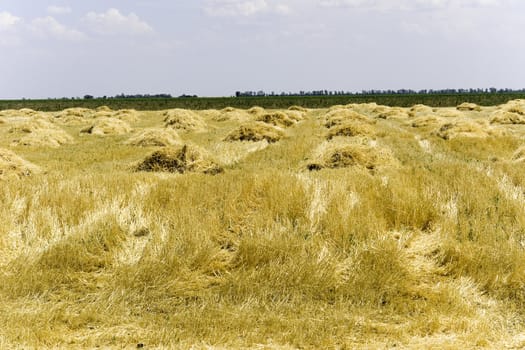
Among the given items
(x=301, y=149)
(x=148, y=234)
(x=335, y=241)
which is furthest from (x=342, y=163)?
(x=148, y=234)

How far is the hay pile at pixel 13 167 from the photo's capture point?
10.1m

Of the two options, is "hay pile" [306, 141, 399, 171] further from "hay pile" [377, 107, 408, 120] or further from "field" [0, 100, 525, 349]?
"hay pile" [377, 107, 408, 120]

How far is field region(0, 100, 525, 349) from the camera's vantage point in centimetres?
480

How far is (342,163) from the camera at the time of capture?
11008 millimetres

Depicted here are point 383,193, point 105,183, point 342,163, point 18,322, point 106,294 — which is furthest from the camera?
point 342,163

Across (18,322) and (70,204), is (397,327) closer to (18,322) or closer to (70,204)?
(18,322)

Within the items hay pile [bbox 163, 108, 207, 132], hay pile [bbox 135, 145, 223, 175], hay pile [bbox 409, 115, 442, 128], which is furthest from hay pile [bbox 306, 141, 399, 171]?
hay pile [bbox 163, 108, 207, 132]

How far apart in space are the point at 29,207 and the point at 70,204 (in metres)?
0.64

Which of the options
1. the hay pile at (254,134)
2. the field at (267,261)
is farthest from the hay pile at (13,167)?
the hay pile at (254,134)

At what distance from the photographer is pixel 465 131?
1723 cm

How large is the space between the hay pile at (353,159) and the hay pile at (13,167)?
20.6 feet

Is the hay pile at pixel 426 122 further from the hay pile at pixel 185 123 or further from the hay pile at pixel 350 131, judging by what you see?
the hay pile at pixel 185 123

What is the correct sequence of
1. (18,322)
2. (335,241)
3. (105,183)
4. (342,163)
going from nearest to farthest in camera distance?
(18,322)
(335,241)
(105,183)
(342,163)

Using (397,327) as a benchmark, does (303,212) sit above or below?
above
